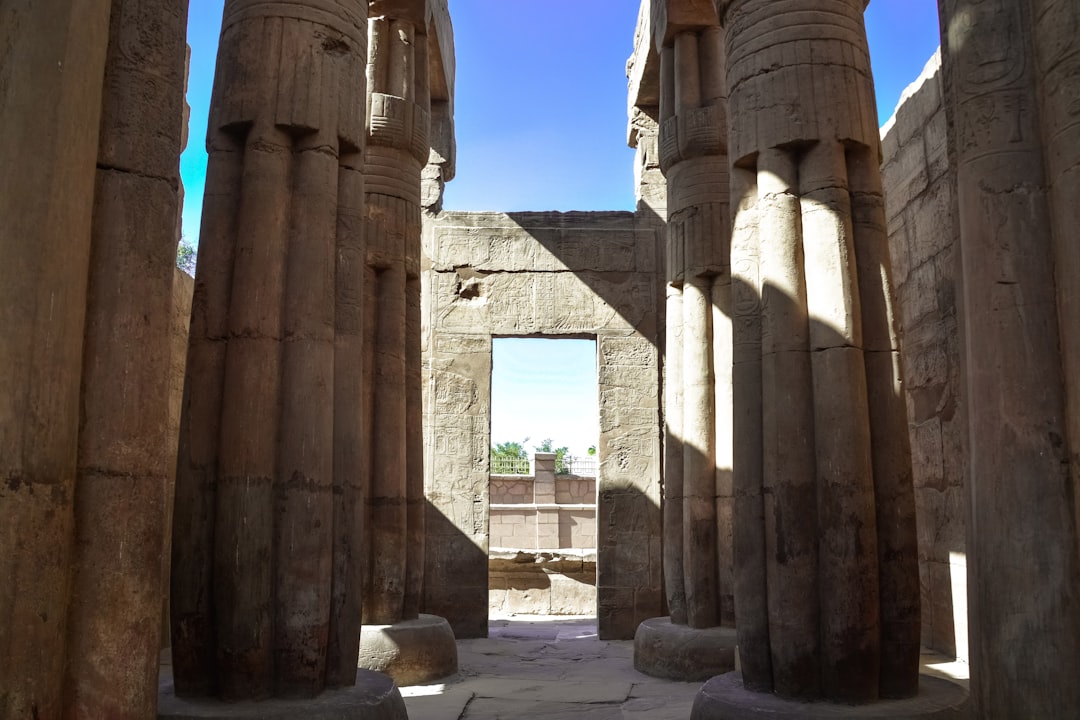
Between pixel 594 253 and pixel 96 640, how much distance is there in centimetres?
985

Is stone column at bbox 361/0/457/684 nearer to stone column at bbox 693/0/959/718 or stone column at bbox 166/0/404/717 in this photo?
stone column at bbox 166/0/404/717

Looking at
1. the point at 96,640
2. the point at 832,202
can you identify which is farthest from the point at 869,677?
the point at 96,640

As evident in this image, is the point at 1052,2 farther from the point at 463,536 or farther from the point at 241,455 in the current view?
the point at 463,536

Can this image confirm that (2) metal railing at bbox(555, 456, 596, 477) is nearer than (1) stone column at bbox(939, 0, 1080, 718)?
No

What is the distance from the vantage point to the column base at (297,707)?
4531 millimetres

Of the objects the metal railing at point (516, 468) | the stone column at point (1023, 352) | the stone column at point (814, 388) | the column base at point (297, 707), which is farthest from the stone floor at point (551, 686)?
the metal railing at point (516, 468)

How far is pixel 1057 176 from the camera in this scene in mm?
3404

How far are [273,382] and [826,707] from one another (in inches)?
129

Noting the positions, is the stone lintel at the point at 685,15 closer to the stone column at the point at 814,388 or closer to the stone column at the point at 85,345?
the stone column at the point at 814,388

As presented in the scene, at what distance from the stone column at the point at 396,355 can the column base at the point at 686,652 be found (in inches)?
69.9

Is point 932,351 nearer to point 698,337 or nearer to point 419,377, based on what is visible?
point 698,337

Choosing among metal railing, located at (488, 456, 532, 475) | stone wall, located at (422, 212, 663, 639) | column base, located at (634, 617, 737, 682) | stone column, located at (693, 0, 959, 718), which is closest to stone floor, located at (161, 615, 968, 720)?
column base, located at (634, 617, 737, 682)

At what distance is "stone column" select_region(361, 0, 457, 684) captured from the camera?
8195 millimetres

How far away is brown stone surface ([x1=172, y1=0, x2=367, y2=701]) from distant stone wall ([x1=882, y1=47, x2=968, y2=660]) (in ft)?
16.3
